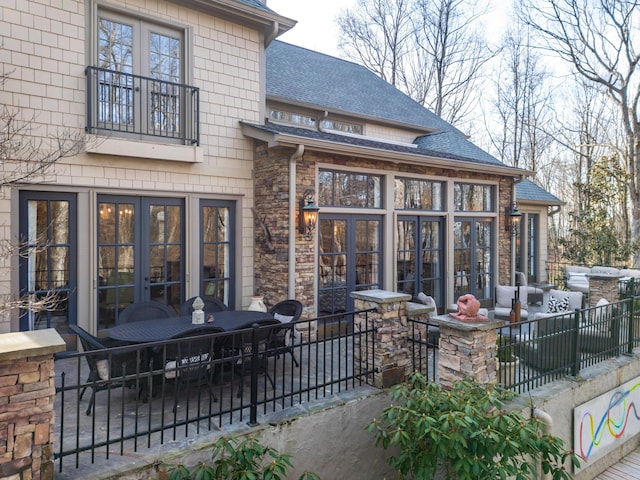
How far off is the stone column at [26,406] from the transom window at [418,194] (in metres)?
6.37

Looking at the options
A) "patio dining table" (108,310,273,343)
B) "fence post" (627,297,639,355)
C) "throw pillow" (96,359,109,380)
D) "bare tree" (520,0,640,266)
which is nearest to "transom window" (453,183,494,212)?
"fence post" (627,297,639,355)

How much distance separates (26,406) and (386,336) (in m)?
3.22

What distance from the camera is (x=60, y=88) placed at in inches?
216

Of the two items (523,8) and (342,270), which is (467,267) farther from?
(523,8)

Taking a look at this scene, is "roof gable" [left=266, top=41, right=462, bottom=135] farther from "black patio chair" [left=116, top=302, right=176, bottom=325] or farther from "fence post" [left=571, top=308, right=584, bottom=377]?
"fence post" [left=571, top=308, right=584, bottom=377]

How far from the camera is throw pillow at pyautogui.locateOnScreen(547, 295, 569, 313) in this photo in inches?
313

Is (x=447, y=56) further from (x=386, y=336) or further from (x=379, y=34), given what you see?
(x=386, y=336)

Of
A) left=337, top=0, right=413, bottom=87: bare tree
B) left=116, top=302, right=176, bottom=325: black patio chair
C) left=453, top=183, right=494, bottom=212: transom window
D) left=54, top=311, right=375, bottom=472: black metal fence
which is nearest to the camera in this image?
left=54, top=311, right=375, bottom=472: black metal fence

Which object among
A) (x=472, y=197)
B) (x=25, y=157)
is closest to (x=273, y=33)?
(x=25, y=157)

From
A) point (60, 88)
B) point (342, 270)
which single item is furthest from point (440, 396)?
point (60, 88)

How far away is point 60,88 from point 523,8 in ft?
50.4

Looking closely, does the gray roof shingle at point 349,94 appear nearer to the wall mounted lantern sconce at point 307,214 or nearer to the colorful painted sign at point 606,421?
the wall mounted lantern sconce at point 307,214

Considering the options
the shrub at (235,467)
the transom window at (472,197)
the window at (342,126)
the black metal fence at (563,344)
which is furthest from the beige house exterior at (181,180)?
the shrub at (235,467)

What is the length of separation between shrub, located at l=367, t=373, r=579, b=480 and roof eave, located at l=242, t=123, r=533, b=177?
3862 mm
